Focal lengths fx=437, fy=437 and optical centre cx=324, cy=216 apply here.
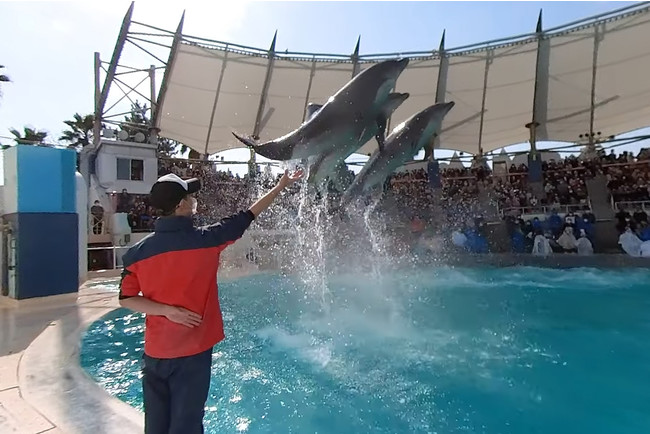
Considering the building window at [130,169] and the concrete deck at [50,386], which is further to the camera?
the building window at [130,169]

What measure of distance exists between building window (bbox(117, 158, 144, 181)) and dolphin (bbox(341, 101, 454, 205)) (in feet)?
33.2

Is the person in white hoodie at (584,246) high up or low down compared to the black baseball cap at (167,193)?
down

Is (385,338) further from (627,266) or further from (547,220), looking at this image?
(547,220)

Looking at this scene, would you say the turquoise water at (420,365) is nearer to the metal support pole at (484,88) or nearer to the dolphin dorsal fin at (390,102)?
the dolphin dorsal fin at (390,102)

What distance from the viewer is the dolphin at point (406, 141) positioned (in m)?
6.84

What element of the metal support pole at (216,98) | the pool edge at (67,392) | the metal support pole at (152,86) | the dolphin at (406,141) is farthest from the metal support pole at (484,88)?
the pool edge at (67,392)

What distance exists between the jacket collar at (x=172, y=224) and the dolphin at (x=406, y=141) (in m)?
5.68

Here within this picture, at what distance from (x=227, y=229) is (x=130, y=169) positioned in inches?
565

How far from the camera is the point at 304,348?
390 cm

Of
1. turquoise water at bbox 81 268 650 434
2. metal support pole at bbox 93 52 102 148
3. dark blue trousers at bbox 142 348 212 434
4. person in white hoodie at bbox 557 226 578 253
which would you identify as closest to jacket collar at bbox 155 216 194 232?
dark blue trousers at bbox 142 348 212 434

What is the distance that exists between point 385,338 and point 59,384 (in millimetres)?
2694

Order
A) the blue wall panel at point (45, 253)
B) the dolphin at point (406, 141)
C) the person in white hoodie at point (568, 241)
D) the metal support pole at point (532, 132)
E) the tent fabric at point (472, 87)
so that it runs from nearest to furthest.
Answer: the blue wall panel at point (45, 253)
the dolphin at point (406, 141)
the person in white hoodie at point (568, 241)
the tent fabric at point (472, 87)
the metal support pole at point (532, 132)

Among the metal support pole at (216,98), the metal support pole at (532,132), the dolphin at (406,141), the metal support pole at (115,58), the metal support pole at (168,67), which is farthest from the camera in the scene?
the metal support pole at (216,98)

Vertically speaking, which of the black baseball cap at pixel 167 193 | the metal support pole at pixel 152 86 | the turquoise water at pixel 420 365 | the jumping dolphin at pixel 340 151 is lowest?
the turquoise water at pixel 420 365
